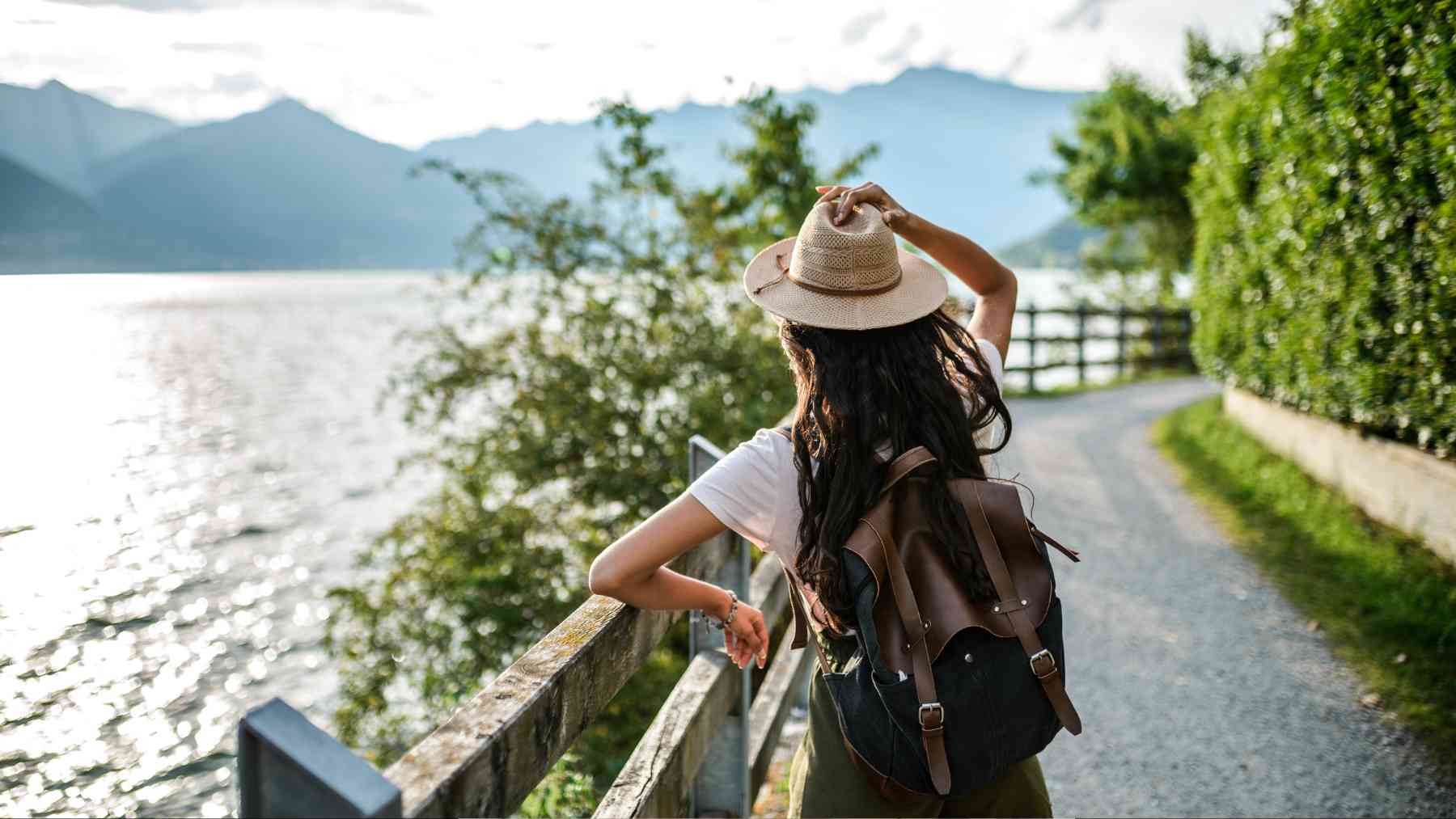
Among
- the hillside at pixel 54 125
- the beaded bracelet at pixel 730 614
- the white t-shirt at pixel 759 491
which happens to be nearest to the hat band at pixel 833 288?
the white t-shirt at pixel 759 491

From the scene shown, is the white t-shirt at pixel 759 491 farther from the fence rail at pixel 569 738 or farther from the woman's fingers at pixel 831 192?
the woman's fingers at pixel 831 192

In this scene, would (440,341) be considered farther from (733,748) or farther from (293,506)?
(293,506)

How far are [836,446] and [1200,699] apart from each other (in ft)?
11.9

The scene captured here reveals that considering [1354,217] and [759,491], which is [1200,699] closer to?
[1354,217]

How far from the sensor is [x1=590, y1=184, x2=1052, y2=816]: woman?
167 cm

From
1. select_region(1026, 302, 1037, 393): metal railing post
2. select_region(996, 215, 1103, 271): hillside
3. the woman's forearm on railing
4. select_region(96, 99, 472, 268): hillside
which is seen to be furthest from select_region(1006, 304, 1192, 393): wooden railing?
select_region(96, 99, 472, 268): hillside

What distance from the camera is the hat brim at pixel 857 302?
1.75 metres

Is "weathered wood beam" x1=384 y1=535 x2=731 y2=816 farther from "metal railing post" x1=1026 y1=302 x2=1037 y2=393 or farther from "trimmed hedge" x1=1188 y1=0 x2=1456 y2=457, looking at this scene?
"metal railing post" x1=1026 y1=302 x2=1037 y2=393

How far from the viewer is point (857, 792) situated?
1735 mm

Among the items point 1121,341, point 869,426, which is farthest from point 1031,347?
point 869,426

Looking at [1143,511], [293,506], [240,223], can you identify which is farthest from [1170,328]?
[240,223]

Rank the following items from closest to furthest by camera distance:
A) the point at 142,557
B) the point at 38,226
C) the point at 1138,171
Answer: the point at 38,226 < the point at 142,557 < the point at 1138,171

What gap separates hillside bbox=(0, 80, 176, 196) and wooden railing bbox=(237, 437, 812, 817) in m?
2.23

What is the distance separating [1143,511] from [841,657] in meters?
6.74
